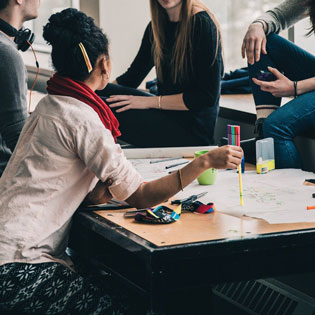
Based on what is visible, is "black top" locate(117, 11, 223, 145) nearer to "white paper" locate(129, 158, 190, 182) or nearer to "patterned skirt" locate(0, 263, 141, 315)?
"white paper" locate(129, 158, 190, 182)

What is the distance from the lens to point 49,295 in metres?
1.41

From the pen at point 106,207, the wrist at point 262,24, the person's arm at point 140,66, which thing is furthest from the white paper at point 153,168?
the person's arm at point 140,66

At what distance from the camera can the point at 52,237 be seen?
1.53m

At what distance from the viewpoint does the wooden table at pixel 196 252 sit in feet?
4.14

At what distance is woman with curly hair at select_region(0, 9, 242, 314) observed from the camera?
1.42m

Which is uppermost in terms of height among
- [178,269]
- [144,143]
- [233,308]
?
[178,269]

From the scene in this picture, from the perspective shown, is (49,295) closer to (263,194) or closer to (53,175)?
→ (53,175)

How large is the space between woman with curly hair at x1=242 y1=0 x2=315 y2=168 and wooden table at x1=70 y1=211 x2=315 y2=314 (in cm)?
71

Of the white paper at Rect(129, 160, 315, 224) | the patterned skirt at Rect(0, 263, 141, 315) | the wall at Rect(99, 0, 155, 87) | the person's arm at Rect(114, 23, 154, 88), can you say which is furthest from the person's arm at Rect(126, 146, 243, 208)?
the wall at Rect(99, 0, 155, 87)

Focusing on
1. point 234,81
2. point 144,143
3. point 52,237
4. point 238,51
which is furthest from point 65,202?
point 238,51

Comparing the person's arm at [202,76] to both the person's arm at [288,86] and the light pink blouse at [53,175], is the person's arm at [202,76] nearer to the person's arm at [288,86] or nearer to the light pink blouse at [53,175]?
the person's arm at [288,86]

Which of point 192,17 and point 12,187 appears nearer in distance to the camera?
point 12,187

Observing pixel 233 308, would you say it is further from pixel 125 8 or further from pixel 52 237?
pixel 125 8

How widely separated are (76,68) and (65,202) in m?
0.34
